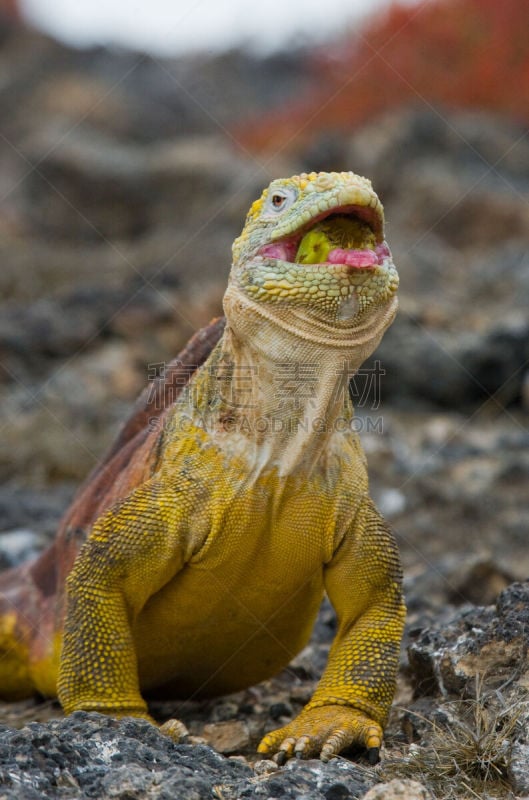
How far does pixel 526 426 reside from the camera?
1070 cm

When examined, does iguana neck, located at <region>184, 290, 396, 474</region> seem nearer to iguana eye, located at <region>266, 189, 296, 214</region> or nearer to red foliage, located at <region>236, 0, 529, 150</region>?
iguana eye, located at <region>266, 189, 296, 214</region>

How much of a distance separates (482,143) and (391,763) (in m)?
18.6

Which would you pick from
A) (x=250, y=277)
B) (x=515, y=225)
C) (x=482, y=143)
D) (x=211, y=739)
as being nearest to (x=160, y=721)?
(x=211, y=739)

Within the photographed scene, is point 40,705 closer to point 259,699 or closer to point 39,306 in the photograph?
point 259,699

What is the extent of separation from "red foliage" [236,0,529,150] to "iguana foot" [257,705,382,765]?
794 inches

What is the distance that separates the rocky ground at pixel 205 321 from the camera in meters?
3.70

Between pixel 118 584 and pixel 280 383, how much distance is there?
1088 mm

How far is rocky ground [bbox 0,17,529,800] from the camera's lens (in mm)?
3703

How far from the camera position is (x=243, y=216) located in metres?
19.0

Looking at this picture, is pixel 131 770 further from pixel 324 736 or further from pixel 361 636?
pixel 361 636

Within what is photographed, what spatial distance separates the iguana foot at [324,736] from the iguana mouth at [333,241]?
5.94ft

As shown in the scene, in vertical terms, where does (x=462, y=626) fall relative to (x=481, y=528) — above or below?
above

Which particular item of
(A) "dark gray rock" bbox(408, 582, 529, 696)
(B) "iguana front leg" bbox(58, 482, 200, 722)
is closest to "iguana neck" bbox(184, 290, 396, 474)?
(B) "iguana front leg" bbox(58, 482, 200, 722)

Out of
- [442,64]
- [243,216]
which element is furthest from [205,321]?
[442,64]
